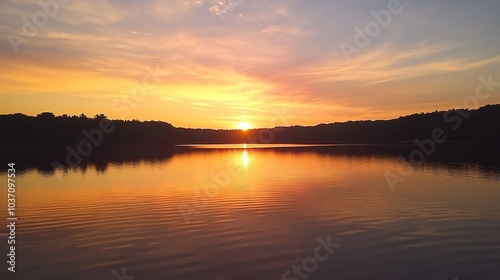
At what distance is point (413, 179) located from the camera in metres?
29.5

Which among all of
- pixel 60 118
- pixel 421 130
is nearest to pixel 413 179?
pixel 421 130

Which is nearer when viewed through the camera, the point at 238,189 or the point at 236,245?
the point at 236,245

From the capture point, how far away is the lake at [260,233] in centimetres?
991

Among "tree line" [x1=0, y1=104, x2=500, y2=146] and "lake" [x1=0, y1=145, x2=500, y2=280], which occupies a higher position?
"tree line" [x1=0, y1=104, x2=500, y2=146]

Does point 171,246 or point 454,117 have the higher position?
point 454,117

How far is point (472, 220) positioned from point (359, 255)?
24.0ft

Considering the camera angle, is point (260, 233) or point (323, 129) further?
point (323, 129)

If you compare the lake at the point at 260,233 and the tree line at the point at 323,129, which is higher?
the tree line at the point at 323,129

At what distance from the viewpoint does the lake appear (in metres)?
9.91

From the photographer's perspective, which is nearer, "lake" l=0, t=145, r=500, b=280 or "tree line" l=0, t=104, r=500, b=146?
"lake" l=0, t=145, r=500, b=280

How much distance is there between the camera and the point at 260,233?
13.5m

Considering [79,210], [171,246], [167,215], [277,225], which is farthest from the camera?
[79,210]

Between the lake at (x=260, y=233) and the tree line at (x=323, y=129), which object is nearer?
the lake at (x=260, y=233)

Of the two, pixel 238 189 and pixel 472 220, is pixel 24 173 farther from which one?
pixel 472 220
